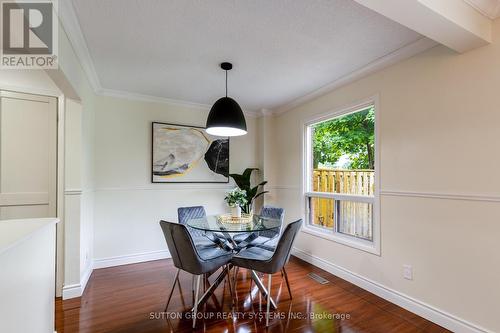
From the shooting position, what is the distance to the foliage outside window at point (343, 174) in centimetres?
287

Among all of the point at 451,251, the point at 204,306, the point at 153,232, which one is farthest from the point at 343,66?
the point at 153,232

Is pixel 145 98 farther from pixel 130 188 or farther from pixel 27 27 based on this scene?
pixel 27 27

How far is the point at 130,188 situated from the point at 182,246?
1981mm

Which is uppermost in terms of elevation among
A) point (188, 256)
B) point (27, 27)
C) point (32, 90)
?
point (27, 27)

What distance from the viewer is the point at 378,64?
2.55 m

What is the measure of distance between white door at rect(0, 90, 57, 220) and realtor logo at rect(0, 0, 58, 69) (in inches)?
31.1

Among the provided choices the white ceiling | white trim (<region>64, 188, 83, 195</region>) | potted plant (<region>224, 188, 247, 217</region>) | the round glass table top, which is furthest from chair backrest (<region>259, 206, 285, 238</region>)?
white trim (<region>64, 188, 83, 195</region>)

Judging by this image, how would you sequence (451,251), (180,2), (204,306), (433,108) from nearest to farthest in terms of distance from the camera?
(180,2)
(451,251)
(433,108)
(204,306)

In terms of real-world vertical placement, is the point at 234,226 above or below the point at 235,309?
above

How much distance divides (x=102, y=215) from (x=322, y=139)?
10.8 feet

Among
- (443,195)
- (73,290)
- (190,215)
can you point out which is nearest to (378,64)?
(443,195)

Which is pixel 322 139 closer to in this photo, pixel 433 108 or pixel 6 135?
pixel 433 108

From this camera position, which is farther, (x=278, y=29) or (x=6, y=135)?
(x=6, y=135)

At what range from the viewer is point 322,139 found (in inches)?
142
